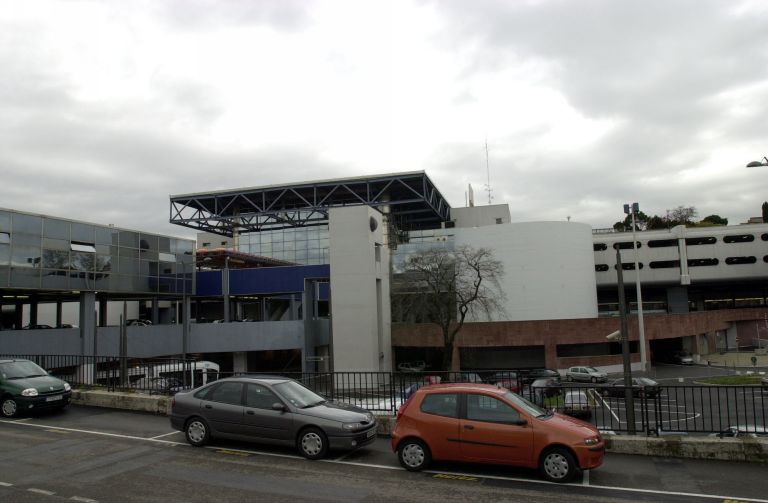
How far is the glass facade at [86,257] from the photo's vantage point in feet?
100

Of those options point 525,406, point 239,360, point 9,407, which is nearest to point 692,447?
point 525,406

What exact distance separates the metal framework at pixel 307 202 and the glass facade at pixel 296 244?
123 cm

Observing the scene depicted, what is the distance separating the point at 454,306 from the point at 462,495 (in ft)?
121

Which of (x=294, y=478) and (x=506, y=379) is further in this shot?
(x=506, y=379)

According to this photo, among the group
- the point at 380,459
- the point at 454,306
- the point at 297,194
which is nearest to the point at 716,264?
the point at 454,306

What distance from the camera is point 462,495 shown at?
7887 millimetres

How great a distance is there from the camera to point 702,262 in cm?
7362

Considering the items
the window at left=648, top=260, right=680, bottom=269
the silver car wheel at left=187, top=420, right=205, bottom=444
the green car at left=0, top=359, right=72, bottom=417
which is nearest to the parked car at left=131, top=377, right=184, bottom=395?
the green car at left=0, top=359, right=72, bottom=417

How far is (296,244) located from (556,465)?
59.0 metres

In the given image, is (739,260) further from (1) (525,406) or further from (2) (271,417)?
(2) (271,417)

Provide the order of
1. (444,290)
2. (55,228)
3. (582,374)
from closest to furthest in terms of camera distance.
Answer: (55,228) < (582,374) < (444,290)

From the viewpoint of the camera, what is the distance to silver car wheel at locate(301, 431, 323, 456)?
9.68 m

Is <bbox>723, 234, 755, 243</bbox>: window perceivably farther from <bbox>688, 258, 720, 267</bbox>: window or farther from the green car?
the green car

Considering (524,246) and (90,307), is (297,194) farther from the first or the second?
(90,307)
